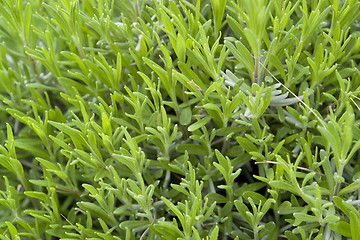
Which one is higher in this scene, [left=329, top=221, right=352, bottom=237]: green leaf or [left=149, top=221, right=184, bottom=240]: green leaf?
[left=149, top=221, right=184, bottom=240]: green leaf

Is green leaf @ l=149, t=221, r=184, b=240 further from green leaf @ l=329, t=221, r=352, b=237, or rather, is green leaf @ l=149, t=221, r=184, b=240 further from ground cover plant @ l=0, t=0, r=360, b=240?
green leaf @ l=329, t=221, r=352, b=237

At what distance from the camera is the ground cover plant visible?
1014 millimetres

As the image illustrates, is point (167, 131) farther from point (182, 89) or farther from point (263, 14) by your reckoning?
point (263, 14)

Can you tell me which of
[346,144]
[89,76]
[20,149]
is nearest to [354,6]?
[346,144]

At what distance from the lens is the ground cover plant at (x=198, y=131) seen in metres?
1.01

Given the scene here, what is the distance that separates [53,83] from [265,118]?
775mm

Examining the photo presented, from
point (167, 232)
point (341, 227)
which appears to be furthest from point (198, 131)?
point (341, 227)

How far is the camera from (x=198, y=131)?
3.76 ft

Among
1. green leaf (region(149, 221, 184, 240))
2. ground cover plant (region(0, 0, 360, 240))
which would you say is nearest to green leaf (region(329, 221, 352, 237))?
ground cover plant (region(0, 0, 360, 240))

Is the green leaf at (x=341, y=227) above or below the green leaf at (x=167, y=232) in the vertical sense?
below

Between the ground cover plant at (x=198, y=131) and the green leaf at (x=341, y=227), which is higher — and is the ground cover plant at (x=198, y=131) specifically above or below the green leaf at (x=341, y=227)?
above

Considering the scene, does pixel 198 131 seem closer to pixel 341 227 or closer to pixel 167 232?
pixel 167 232

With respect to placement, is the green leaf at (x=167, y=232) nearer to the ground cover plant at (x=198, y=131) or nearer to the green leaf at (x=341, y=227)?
the ground cover plant at (x=198, y=131)

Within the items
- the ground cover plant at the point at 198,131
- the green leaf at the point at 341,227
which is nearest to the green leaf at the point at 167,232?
the ground cover plant at the point at 198,131
